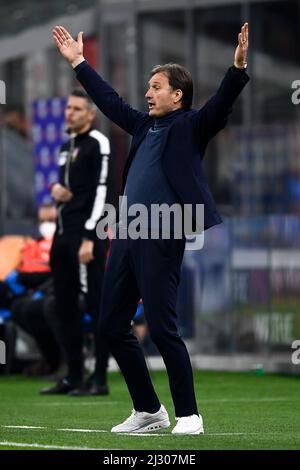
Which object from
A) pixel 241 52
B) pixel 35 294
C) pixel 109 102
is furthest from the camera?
pixel 35 294

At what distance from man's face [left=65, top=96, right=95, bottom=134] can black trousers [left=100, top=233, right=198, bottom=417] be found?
356cm

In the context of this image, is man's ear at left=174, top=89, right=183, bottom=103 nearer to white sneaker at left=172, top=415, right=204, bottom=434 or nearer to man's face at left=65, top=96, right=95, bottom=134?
white sneaker at left=172, top=415, right=204, bottom=434

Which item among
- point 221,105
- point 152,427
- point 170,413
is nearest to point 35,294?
point 170,413

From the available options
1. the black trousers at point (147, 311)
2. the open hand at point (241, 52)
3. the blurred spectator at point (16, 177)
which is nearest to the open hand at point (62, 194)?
the black trousers at point (147, 311)

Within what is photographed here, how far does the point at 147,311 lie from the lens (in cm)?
775

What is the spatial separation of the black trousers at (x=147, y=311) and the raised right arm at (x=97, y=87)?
69cm

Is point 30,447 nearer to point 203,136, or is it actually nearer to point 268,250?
point 203,136

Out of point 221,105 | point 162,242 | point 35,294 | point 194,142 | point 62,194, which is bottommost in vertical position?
point 35,294

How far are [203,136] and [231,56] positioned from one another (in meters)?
15.4

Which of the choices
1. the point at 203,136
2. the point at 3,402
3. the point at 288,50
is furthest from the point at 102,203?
the point at 288,50

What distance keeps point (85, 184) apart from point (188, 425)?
3.88 meters

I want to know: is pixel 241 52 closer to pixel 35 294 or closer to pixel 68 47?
pixel 68 47

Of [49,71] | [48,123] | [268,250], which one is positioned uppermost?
[49,71]

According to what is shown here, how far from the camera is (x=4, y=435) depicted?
7816 millimetres
